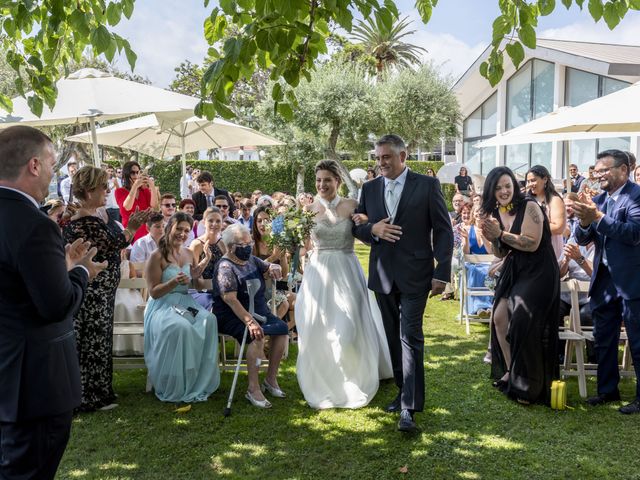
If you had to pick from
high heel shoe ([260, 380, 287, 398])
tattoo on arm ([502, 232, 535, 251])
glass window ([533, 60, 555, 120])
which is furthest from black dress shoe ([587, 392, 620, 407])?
glass window ([533, 60, 555, 120])

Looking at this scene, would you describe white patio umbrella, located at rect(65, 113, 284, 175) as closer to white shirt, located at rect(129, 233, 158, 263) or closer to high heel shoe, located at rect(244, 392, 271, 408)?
white shirt, located at rect(129, 233, 158, 263)

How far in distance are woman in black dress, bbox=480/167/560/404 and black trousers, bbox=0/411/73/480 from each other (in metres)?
3.93

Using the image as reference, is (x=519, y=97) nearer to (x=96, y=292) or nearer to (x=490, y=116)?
(x=490, y=116)

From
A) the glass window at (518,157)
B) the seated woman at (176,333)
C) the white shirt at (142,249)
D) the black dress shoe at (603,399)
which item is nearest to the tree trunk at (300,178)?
the glass window at (518,157)

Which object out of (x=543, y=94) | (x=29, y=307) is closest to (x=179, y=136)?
(x=29, y=307)

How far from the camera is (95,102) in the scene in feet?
22.7

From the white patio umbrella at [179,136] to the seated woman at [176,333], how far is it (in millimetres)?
4925

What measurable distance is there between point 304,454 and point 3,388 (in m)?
2.59

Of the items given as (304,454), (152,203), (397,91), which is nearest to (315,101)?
(397,91)

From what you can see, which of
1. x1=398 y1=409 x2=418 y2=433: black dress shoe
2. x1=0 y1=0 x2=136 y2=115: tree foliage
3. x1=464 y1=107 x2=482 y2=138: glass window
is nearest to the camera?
x1=0 y1=0 x2=136 y2=115: tree foliage

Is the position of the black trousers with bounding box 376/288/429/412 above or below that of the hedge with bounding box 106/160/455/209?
below

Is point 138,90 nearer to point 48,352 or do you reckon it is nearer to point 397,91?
point 48,352

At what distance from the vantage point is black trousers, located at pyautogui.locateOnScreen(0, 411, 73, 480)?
2.52 m

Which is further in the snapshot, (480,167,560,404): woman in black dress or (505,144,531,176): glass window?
(505,144,531,176): glass window
